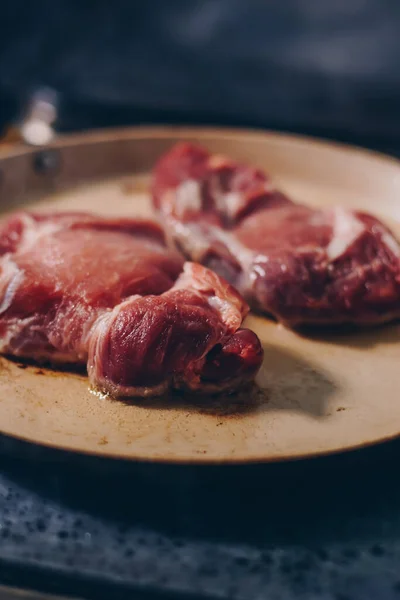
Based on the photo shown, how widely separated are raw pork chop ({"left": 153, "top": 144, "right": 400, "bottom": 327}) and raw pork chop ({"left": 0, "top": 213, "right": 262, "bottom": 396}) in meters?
0.19

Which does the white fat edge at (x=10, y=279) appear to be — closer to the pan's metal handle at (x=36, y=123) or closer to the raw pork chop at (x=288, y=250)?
the raw pork chop at (x=288, y=250)

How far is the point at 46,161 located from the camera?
2920 millimetres

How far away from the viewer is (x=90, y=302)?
197cm

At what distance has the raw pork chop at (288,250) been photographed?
2.17 m

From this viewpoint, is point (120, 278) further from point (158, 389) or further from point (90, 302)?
point (158, 389)

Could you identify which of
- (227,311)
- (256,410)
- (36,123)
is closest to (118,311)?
(227,311)

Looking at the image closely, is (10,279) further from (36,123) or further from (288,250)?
(36,123)

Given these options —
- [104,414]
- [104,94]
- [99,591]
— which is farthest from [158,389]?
[104,94]

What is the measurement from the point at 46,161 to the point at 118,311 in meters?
1.23

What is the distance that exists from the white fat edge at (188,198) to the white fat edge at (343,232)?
47cm

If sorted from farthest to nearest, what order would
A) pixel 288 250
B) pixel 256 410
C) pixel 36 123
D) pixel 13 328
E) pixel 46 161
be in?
pixel 36 123, pixel 46 161, pixel 288 250, pixel 13 328, pixel 256 410

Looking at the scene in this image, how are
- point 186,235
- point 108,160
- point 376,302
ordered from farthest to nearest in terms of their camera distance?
1. point 108,160
2. point 186,235
3. point 376,302

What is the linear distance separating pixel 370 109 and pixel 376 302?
2.36m

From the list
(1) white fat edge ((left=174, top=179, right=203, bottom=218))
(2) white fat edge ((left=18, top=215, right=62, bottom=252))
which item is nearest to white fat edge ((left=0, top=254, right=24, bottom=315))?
(2) white fat edge ((left=18, top=215, right=62, bottom=252))
